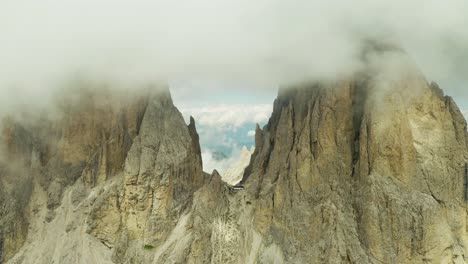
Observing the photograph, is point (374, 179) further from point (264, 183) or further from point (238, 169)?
point (238, 169)

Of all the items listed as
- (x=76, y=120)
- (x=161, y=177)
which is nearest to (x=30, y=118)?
(x=76, y=120)

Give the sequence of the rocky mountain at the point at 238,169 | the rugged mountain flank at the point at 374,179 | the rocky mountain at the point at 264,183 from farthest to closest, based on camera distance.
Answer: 1. the rocky mountain at the point at 238,169
2. the rocky mountain at the point at 264,183
3. the rugged mountain flank at the point at 374,179

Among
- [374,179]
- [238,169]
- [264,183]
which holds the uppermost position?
[374,179]

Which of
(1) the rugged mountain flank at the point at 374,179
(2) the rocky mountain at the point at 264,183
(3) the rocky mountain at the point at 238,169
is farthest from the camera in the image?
(3) the rocky mountain at the point at 238,169

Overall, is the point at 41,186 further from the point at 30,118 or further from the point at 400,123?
the point at 400,123

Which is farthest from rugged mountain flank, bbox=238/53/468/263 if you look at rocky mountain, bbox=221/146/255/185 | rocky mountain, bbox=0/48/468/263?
rocky mountain, bbox=221/146/255/185

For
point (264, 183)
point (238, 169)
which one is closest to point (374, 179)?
point (264, 183)

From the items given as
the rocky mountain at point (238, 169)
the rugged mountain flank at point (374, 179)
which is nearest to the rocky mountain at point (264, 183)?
the rugged mountain flank at point (374, 179)

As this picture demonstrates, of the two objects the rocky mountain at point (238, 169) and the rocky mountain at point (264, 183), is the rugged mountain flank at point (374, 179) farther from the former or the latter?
the rocky mountain at point (238, 169)

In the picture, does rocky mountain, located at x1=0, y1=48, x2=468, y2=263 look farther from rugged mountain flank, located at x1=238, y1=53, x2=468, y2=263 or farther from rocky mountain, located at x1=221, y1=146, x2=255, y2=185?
rocky mountain, located at x1=221, y1=146, x2=255, y2=185
